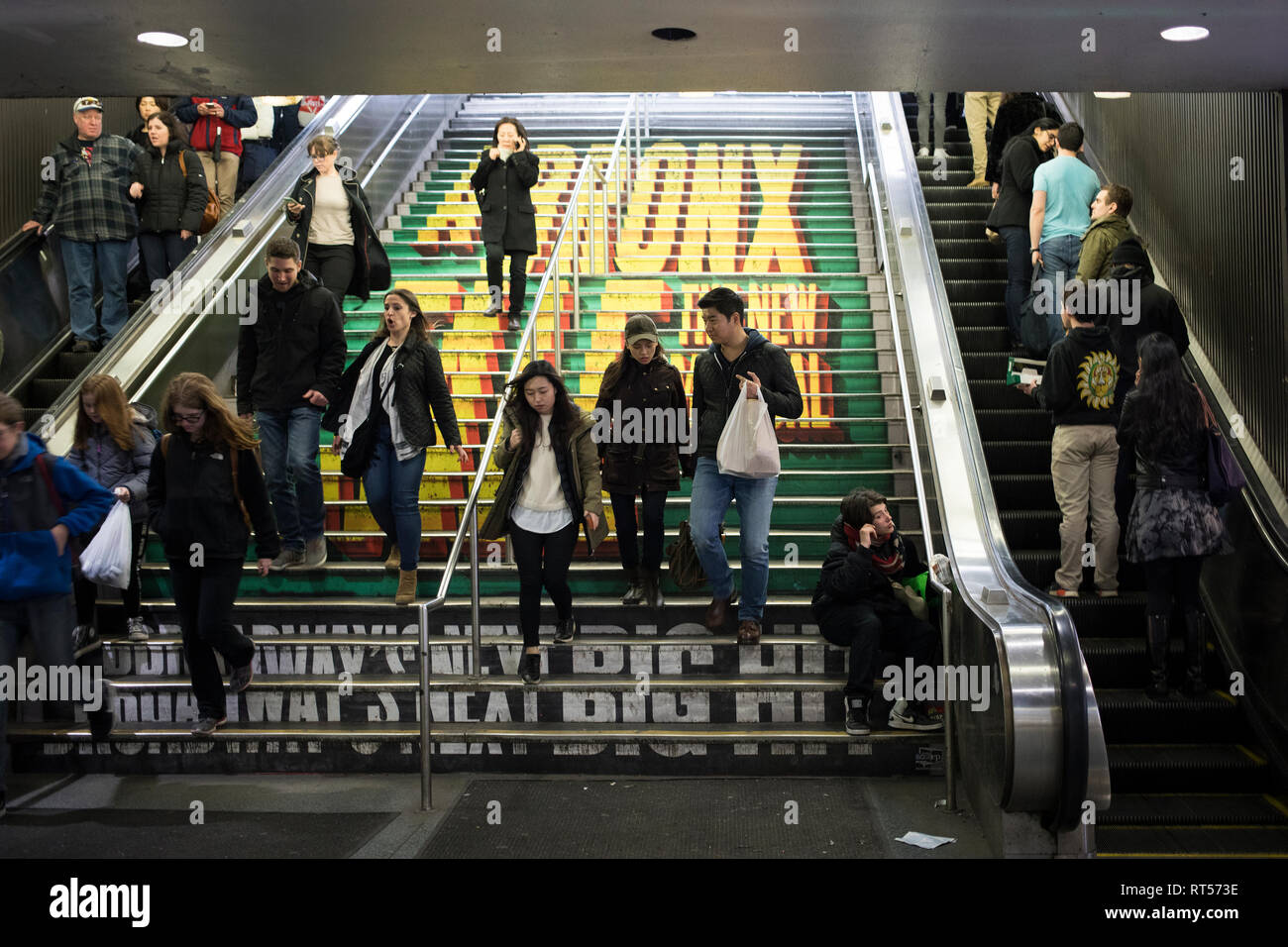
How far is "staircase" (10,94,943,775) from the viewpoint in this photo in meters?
6.53

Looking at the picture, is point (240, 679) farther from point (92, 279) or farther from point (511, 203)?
point (511, 203)

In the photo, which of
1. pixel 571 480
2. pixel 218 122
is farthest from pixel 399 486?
pixel 218 122

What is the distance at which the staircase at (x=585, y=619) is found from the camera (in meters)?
6.53

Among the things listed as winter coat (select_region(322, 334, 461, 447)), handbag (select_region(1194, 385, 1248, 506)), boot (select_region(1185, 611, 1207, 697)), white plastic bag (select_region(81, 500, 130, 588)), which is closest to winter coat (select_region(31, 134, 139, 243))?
winter coat (select_region(322, 334, 461, 447))

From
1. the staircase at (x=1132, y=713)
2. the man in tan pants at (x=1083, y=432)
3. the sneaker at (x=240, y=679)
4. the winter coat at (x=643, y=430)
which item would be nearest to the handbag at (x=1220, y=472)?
the man in tan pants at (x=1083, y=432)

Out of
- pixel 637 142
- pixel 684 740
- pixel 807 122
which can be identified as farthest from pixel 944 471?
pixel 807 122

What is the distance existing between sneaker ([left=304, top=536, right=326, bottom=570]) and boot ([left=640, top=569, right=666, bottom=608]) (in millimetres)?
2021

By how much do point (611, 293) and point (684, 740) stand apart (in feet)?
16.4

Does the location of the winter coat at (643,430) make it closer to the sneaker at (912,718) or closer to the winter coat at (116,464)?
the sneaker at (912,718)

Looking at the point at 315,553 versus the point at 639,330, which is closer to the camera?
the point at 639,330

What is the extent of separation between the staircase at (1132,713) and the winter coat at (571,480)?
2.62 metres

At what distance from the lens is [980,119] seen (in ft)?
39.1

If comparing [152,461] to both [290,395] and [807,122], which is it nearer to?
[290,395]

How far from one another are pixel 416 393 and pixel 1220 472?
14.4 ft
